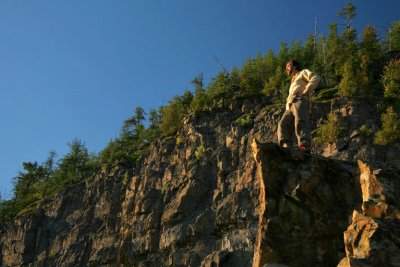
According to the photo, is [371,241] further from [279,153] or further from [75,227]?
[75,227]

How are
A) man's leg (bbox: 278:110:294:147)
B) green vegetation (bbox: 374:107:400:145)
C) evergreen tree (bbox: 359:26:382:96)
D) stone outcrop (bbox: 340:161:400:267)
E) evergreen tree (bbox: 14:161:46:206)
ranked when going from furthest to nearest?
evergreen tree (bbox: 14:161:46:206) → evergreen tree (bbox: 359:26:382:96) → green vegetation (bbox: 374:107:400:145) → man's leg (bbox: 278:110:294:147) → stone outcrop (bbox: 340:161:400:267)

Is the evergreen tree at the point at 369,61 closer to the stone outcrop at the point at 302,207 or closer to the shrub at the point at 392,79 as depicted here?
the shrub at the point at 392,79

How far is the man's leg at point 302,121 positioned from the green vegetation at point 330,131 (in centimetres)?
1816

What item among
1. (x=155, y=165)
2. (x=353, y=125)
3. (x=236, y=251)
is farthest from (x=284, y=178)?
(x=155, y=165)

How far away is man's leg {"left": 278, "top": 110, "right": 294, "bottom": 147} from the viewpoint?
1248 cm

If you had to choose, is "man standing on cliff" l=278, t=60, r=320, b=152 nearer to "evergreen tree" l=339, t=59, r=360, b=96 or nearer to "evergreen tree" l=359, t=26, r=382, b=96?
"evergreen tree" l=339, t=59, r=360, b=96

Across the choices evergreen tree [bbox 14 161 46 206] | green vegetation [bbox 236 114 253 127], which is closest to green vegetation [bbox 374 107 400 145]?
green vegetation [bbox 236 114 253 127]

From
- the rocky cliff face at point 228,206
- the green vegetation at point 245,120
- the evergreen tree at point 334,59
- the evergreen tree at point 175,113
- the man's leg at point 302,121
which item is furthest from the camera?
the evergreen tree at point 175,113

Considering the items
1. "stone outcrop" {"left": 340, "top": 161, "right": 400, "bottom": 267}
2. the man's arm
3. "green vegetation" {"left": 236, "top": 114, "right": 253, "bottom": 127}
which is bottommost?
"stone outcrop" {"left": 340, "top": 161, "right": 400, "bottom": 267}

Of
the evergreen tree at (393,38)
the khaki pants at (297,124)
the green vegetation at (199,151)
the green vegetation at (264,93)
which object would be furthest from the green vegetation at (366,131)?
the khaki pants at (297,124)

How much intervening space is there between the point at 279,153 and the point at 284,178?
0.63 m

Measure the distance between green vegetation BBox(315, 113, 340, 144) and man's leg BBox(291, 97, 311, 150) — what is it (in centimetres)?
1816

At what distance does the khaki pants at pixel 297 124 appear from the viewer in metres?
12.1

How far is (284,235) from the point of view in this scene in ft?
33.6
